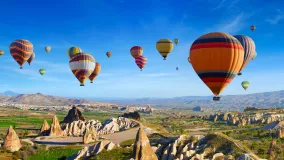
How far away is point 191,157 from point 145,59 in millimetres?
63246

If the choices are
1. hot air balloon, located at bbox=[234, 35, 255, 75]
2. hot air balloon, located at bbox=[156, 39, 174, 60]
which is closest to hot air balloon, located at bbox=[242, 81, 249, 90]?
hot air balloon, located at bbox=[156, 39, 174, 60]

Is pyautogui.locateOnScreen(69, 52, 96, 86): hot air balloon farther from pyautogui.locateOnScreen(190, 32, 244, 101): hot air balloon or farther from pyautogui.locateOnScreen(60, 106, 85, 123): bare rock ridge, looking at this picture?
pyautogui.locateOnScreen(60, 106, 85, 123): bare rock ridge

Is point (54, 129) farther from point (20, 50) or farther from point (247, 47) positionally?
point (247, 47)

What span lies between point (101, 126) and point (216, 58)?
235ft

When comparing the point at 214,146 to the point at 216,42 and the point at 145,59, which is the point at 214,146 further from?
the point at 145,59

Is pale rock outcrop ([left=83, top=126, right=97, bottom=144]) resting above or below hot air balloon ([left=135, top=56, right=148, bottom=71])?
below

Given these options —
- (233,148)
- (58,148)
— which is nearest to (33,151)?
(58,148)

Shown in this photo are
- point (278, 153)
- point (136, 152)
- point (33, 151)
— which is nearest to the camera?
point (136, 152)

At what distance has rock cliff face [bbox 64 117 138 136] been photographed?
105m

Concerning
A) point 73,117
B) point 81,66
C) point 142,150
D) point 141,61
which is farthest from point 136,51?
point 142,150

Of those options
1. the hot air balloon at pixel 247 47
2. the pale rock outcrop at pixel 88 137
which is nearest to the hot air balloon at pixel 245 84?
the hot air balloon at pixel 247 47

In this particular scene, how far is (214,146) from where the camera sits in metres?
56.7

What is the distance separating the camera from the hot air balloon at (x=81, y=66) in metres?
79.9

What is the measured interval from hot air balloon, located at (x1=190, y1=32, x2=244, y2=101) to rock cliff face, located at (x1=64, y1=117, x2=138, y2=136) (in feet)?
209
